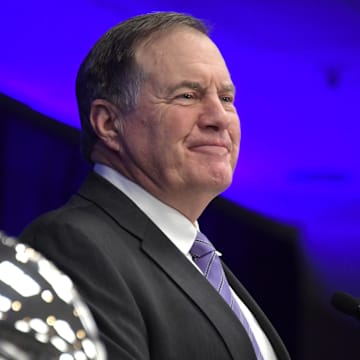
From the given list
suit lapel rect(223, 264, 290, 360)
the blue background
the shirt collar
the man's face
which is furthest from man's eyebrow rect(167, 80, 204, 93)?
the blue background

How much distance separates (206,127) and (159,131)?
0.24 ft

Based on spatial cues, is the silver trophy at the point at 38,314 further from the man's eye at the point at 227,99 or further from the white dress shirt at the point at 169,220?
the man's eye at the point at 227,99

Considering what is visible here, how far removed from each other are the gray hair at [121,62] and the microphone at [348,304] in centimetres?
42

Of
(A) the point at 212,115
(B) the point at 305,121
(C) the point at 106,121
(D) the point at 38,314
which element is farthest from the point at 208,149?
(B) the point at 305,121

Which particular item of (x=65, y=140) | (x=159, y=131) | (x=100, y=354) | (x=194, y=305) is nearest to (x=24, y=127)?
(x=65, y=140)

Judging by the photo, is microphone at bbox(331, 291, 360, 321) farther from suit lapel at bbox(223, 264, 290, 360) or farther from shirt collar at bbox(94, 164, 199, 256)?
shirt collar at bbox(94, 164, 199, 256)


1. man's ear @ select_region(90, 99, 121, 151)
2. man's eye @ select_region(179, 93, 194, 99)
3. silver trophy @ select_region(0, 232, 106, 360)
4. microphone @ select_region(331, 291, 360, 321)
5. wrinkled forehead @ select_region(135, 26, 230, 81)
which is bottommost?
microphone @ select_region(331, 291, 360, 321)

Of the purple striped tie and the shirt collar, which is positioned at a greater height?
the shirt collar

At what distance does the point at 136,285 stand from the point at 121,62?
0.37 meters

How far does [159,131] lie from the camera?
106cm

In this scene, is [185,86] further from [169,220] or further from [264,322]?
[264,322]

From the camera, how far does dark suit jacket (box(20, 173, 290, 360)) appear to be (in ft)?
2.57

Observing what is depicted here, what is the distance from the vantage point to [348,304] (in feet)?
3.47

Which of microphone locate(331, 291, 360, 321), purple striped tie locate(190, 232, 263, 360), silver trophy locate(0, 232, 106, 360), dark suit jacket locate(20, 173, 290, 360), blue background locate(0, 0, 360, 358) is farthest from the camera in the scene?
blue background locate(0, 0, 360, 358)
